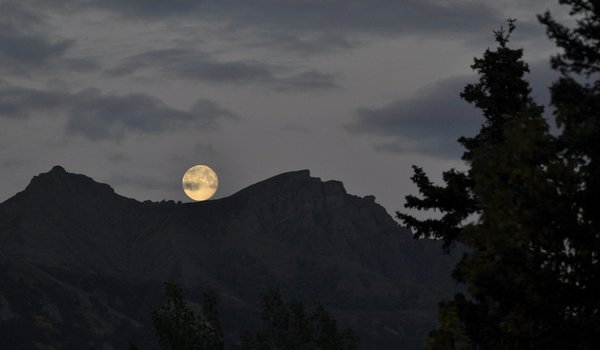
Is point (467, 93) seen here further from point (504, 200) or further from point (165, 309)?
point (165, 309)

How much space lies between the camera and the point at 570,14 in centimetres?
2977

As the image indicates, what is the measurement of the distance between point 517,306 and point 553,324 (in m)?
1.05

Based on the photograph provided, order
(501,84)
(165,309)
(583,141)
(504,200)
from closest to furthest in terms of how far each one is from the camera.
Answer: (583,141) < (504,200) < (501,84) < (165,309)

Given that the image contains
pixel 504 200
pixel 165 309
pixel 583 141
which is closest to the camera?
pixel 583 141

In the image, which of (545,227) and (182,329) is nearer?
(545,227)

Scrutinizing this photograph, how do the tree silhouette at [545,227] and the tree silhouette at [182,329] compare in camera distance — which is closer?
the tree silhouette at [545,227]

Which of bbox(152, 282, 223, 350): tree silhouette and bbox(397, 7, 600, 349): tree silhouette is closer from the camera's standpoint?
bbox(397, 7, 600, 349): tree silhouette

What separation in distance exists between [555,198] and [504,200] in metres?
1.33

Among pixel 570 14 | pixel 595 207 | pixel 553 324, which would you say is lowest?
pixel 553 324

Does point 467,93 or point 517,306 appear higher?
point 467,93

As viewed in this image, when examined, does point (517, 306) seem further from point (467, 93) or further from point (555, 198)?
point (467, 93)

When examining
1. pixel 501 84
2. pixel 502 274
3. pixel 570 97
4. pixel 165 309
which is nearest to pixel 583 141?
pixel 570 97

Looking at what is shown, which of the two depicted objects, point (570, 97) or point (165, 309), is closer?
point (570, 97)

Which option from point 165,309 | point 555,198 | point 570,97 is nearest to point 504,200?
point 555,198
